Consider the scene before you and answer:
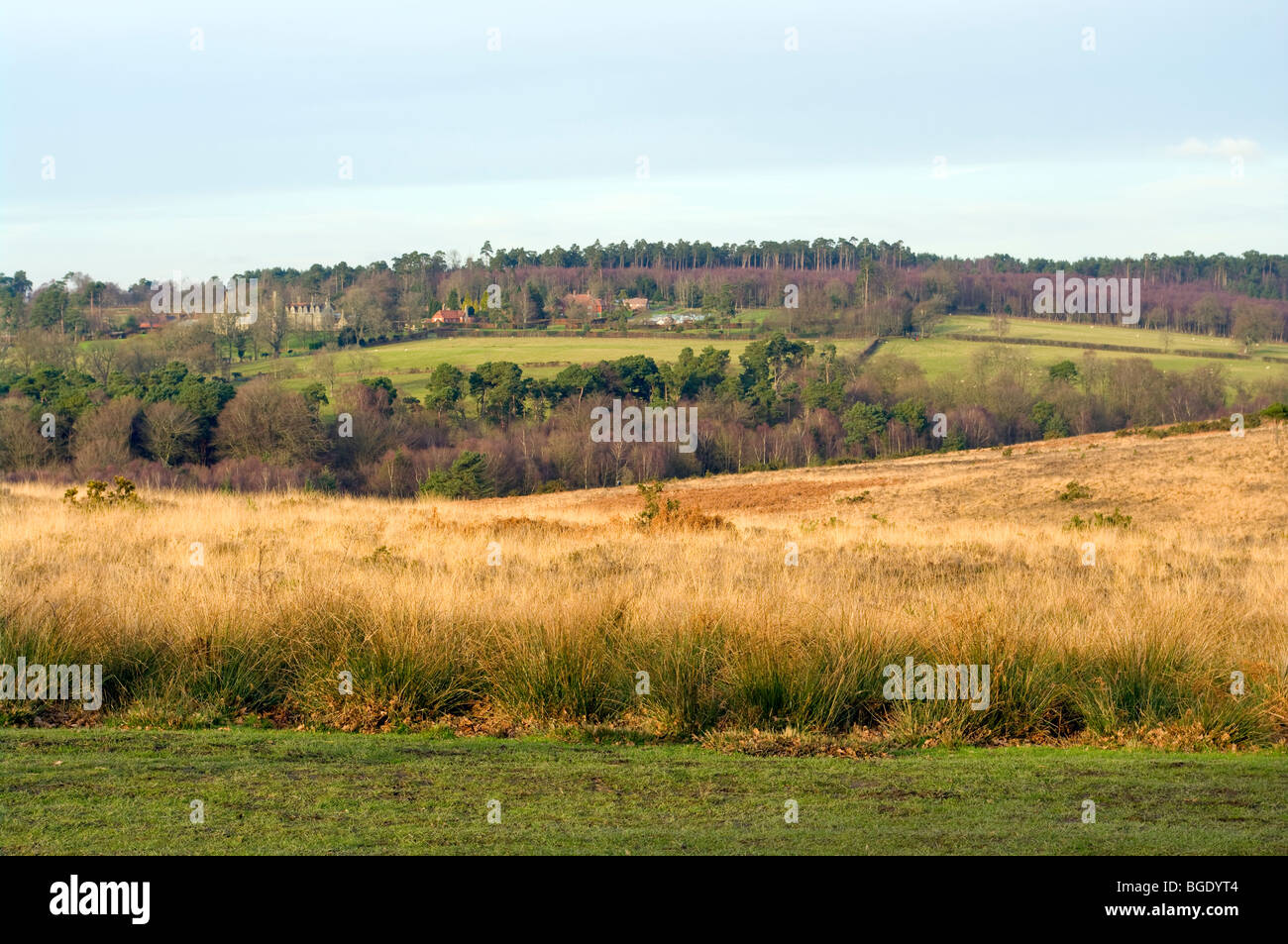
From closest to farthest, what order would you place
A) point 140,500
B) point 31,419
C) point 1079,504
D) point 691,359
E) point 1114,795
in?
point 1114,795 → point 140,500 → point 1079,504 → point 31,419 → point 691,359

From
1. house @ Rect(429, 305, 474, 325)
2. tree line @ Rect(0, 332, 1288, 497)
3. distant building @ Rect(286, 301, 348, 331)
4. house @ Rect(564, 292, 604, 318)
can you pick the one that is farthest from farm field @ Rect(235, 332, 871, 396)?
house @ Rect(564, 292, 604, 318)

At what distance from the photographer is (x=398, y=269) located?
139 meters

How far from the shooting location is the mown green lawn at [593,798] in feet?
17.2

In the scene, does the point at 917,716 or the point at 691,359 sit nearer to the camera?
the point at 917,716

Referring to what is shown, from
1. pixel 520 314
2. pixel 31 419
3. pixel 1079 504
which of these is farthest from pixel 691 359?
pixel 1079 504

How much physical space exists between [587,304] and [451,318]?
15.1 m

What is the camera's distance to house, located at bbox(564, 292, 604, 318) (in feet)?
401

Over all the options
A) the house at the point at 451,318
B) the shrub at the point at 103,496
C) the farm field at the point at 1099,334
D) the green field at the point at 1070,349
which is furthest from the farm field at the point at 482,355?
the shrub at the point at 103,496

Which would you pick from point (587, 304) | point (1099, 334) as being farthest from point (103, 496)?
point (1099, 334)

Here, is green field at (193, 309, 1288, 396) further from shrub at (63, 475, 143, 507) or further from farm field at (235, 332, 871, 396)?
shrub at (63, 475, 143, 507)

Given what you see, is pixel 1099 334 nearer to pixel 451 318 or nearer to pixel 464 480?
pixel 451 318
